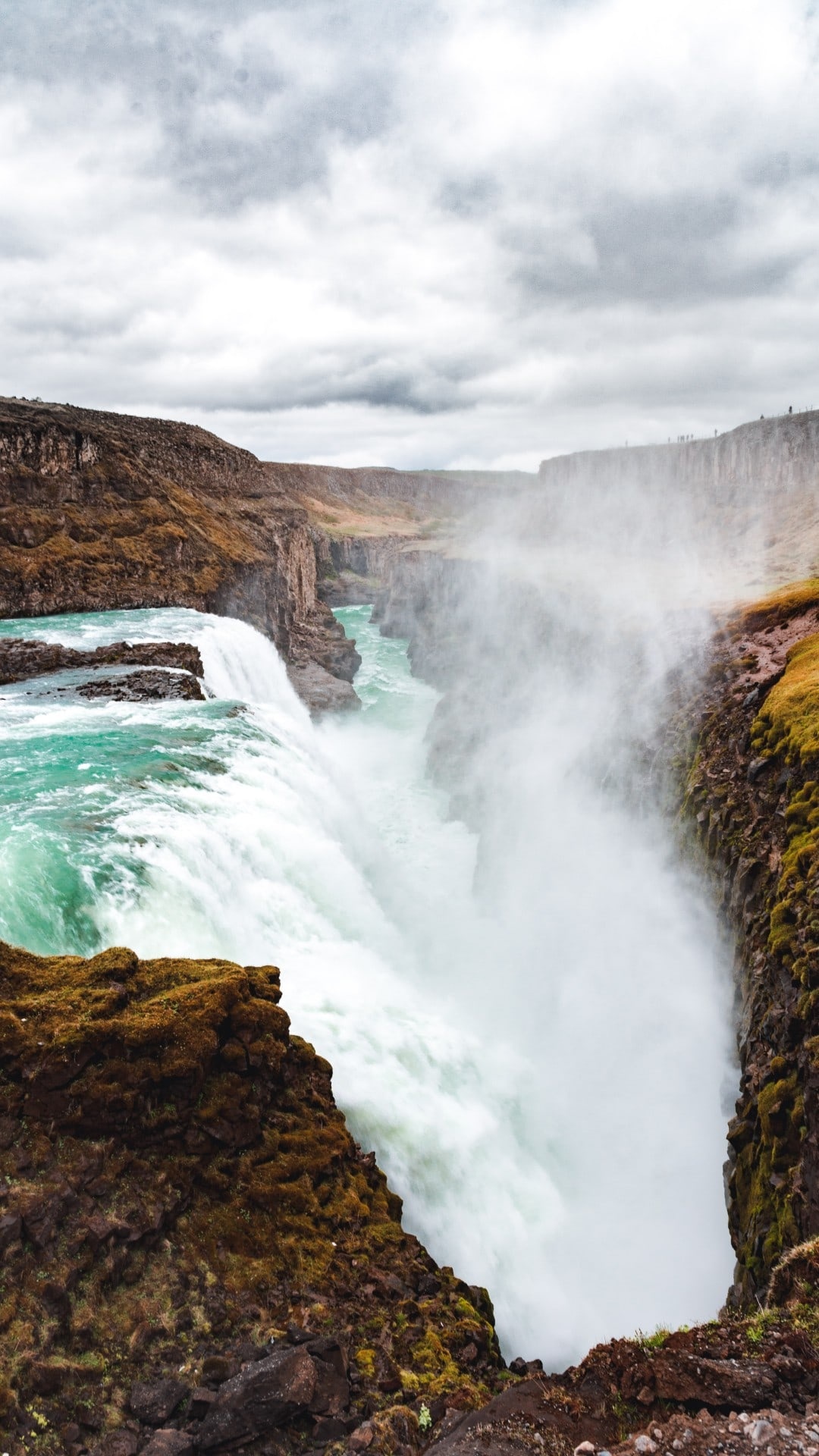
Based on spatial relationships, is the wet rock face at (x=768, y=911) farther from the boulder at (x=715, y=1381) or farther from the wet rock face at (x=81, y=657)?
the wet rock face at (x=81, y=657)

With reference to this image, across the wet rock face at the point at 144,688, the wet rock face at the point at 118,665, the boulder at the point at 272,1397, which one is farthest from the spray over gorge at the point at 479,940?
the boulder at the point at 272,1397

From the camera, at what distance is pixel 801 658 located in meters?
22.7

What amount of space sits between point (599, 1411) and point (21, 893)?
33.7 ft

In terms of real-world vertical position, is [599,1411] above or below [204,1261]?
below

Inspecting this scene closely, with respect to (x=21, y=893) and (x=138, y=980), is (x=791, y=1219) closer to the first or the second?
(x=138, y=980)

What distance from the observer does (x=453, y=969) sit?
22.6 m

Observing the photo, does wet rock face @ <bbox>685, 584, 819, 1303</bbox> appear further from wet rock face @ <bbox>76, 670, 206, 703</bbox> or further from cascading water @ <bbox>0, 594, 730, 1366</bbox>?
wet rock face @ <bbox>76, 670, 206, 703</bbox>

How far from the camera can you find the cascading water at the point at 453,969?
12.4 m

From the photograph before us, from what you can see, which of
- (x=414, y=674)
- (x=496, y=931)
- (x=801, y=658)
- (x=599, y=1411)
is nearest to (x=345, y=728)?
(x=414, y=674)

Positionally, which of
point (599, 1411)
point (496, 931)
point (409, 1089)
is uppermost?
point (599, 1411)

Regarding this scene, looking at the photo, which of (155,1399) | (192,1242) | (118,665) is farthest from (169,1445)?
(118,665)

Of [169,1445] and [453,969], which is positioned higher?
[169,1445]

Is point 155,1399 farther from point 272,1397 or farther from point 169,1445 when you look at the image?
point 272,1397

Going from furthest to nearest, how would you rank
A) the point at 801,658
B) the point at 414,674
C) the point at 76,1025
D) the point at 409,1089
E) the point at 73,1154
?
the point at 414,674, the point at 801,658, the point at 409,1089, the point at 76,1025, the point at 73,1154
